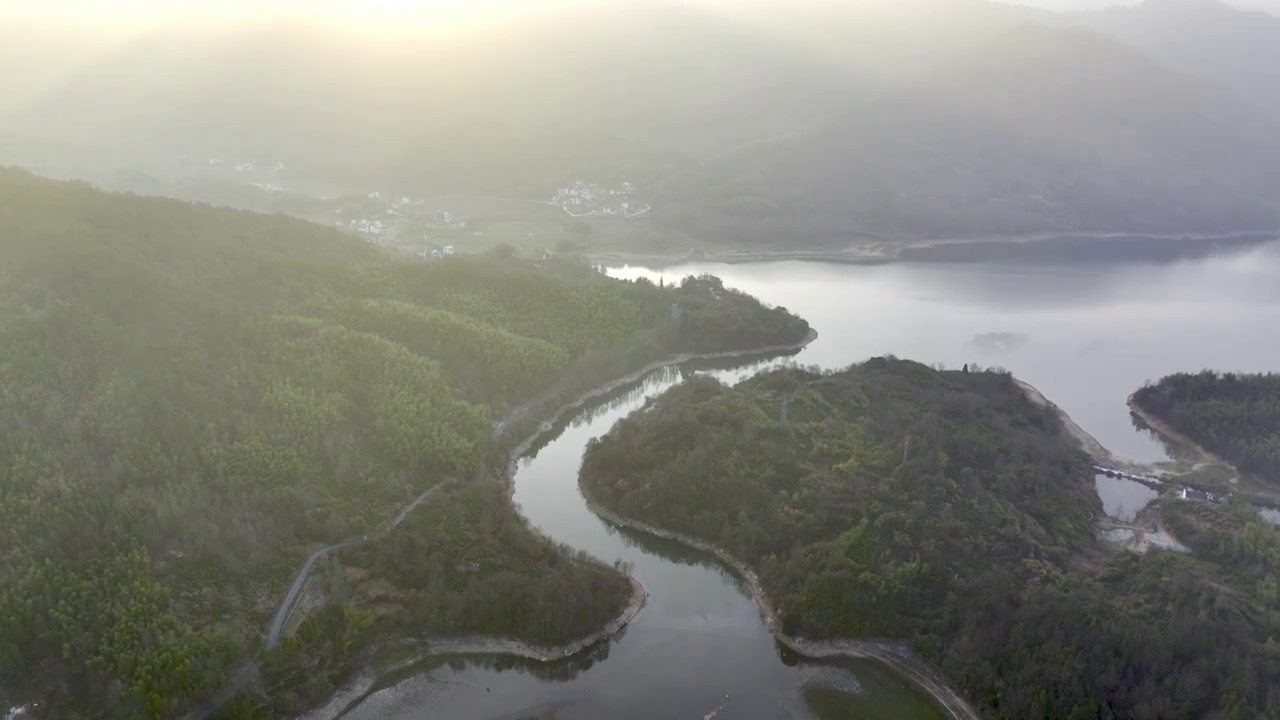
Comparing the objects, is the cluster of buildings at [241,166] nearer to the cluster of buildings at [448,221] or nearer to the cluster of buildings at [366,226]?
the cluster of buildings at [366,226]

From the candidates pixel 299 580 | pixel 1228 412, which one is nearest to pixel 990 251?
pixel 1228 412

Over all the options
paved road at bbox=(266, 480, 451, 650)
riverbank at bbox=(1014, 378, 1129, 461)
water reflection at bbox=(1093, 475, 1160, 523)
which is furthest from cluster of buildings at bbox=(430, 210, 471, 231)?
water reflection at bbox=(1093, 475, 1160, 523)

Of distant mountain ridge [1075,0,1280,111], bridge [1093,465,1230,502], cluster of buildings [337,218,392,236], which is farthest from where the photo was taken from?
→ distant mountain ridge [1075,0,1280,111]

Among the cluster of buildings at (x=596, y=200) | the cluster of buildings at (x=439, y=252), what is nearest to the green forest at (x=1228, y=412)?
the cluster of buildings at (x=439, y=252)

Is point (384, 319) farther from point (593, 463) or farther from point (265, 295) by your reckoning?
point (593, 463)

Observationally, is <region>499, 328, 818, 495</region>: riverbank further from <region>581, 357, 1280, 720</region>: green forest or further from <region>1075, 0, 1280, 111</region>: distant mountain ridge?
<region>1075, 0, 1280, 111</region>: distant mountain ridge

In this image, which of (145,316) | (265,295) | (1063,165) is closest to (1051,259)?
(1063,165)
